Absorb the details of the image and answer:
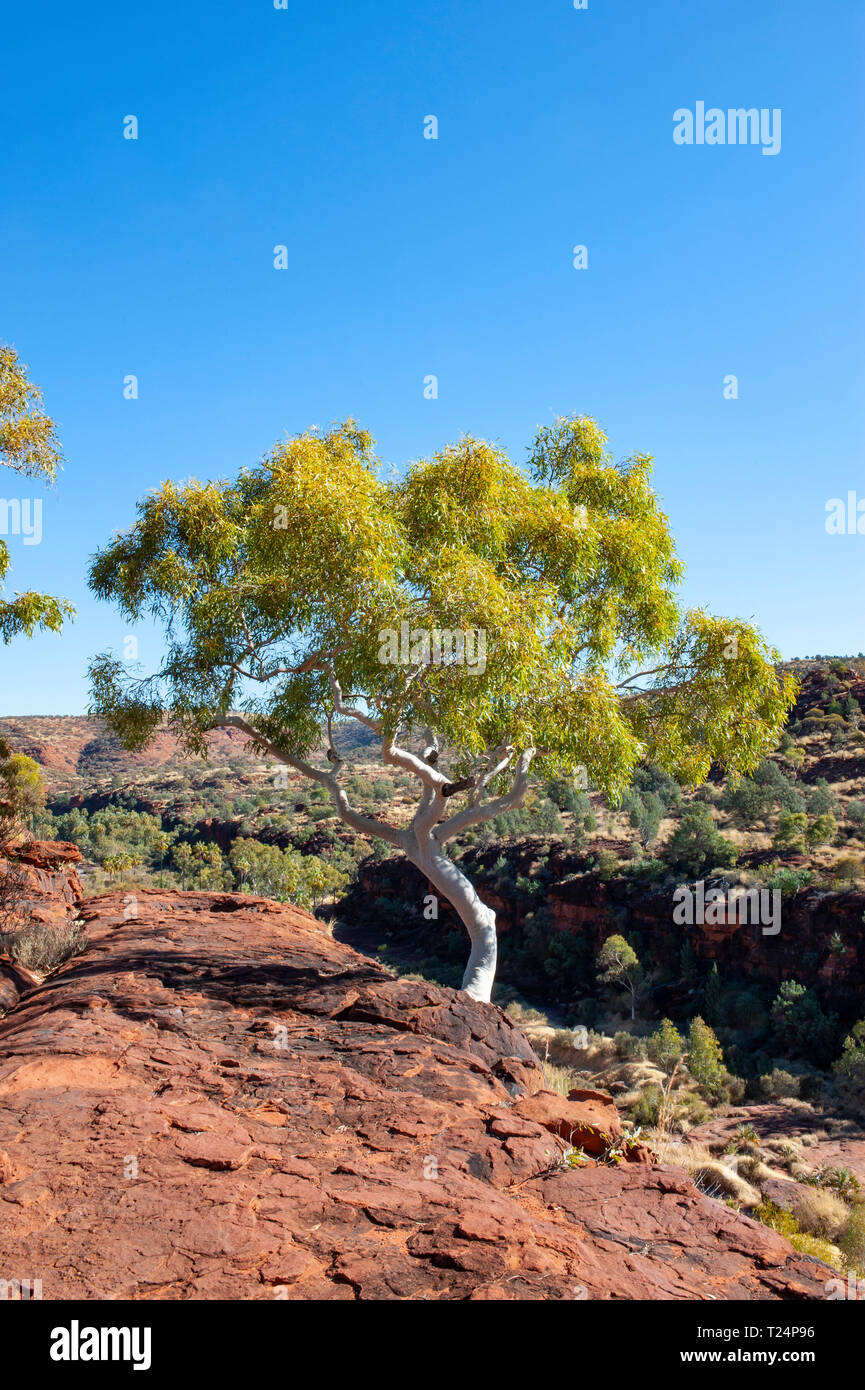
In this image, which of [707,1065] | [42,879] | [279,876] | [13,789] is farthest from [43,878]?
[279,876]

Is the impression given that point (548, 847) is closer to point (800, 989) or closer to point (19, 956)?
point (800, 989)

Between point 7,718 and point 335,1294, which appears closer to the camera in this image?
point 335,1294

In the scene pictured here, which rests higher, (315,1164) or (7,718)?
(7,718)

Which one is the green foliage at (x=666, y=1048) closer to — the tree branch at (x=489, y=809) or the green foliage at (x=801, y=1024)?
the green foliage at (x=801, y=1024)

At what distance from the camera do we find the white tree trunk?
26.6 ft

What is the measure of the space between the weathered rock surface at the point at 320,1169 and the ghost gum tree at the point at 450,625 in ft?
8.43

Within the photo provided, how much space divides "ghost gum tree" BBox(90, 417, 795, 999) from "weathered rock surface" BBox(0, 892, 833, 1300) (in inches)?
101

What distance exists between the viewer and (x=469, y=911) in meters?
A: 8.38

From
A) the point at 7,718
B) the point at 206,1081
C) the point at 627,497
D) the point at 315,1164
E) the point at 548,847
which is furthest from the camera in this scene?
the point at 7,718

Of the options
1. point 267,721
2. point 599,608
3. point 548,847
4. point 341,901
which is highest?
point 599,608

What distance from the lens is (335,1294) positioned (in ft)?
9.16

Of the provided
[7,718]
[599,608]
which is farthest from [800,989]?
[7,718]

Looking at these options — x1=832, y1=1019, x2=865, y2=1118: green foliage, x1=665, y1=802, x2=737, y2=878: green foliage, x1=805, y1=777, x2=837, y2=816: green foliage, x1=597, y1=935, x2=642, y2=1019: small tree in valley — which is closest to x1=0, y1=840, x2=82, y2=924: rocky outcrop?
x1=832, y1=1019, x2=865, y2=1118: green foliage
